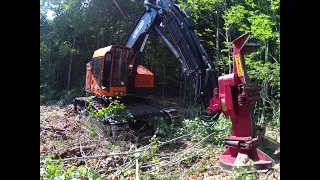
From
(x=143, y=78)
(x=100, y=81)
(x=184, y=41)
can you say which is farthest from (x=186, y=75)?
(x=100, y=81)

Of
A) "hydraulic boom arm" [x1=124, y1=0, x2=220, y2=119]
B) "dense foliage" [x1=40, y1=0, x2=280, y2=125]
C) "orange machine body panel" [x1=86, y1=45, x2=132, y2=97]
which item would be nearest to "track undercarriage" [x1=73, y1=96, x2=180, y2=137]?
"orange machine body panel" [x1=86, y1=45, x2=132, y2=97]

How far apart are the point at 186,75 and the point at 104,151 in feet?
3.76

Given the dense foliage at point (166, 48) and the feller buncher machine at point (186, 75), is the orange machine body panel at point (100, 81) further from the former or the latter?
the dense foliage at point (166, 48)

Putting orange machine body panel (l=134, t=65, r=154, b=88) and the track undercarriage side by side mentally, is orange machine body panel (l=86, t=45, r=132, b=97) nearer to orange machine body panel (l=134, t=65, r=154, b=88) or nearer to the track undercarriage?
the track undercarriage

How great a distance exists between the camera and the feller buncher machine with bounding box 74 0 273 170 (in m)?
1.98

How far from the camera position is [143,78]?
3445 millimetres

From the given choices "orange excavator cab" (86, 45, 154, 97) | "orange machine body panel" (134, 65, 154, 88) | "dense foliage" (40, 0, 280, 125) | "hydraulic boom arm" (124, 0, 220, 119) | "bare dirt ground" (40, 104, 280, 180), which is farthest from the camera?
"orange machine body panel" (134, 65, 154, 88)

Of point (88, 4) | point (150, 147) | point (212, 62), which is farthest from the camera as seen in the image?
point (212, 62)

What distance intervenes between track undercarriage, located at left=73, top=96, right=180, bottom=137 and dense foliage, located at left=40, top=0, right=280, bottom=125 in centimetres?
40

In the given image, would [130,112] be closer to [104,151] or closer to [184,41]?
[104,151]
